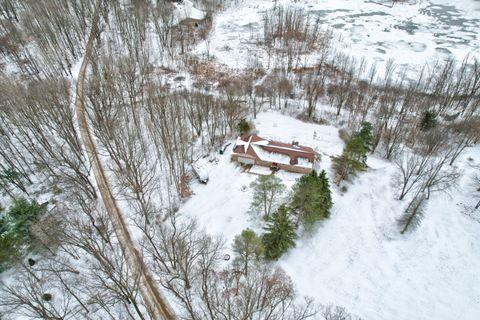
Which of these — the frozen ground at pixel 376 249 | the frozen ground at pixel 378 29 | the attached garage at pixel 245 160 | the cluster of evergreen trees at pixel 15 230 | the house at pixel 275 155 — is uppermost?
the frozen ground at pixel 378 29

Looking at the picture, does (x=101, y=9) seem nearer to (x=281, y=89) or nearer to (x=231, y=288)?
(x=281, y=89)

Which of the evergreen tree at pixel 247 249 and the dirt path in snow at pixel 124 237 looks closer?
the evergreen tree at pixel 247 249

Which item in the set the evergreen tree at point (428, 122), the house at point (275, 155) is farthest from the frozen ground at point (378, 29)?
the house at point (275, 155)

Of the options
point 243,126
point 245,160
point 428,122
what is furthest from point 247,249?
point 428,122

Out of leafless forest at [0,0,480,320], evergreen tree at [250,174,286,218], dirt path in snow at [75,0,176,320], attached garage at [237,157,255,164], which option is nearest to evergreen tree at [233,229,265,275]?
leafless forest at [0,0,480,320]

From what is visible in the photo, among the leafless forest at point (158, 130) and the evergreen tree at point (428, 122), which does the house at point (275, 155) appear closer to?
the leafless forest at point (158, 130)

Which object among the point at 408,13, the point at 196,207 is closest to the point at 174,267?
the point at 196,207

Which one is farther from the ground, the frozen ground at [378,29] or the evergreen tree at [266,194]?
the frozen ground at [378,29]

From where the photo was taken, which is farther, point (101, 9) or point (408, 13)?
point (408, 13)
